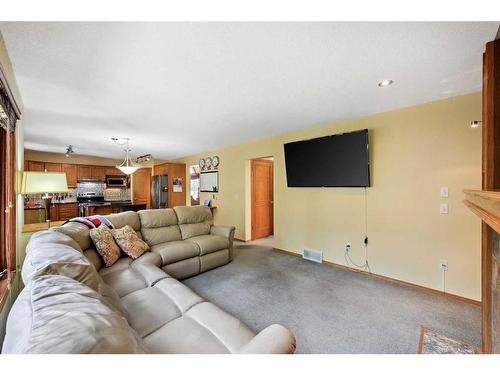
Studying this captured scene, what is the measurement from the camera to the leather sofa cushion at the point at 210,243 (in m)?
3.00

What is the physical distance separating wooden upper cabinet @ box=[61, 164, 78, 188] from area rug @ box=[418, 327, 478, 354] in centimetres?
823

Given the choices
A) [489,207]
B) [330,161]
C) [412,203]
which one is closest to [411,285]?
[412,203]

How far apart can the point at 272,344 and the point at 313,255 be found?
2.81 m

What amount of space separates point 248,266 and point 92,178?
6.23m

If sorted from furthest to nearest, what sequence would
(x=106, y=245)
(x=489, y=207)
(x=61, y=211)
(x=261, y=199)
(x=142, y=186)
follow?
(x=142, y=186)
(x=61, y=211)
(x=261, y=199)
(x=106, y=245)
(x=489, y=207)

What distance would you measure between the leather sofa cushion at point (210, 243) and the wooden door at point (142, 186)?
5.01 m

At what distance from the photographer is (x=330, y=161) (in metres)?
3.16

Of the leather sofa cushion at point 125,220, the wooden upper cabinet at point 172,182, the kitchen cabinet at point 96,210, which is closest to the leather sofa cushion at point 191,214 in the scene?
the leather sofa cushion at point 125,220

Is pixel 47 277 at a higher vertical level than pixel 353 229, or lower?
higher

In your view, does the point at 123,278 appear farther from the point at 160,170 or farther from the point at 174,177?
the point at 160,170
